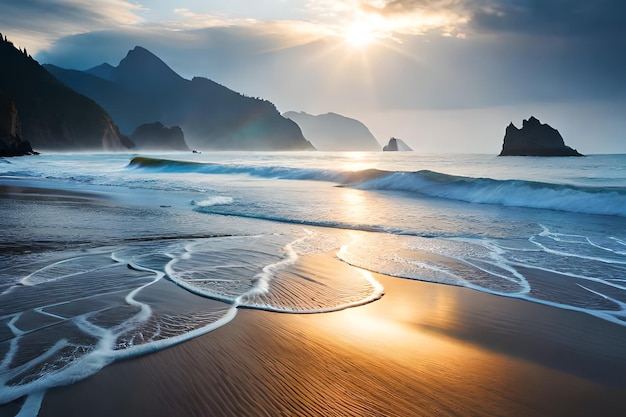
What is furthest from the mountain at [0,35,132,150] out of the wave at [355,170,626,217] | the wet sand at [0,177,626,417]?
the wet sand at [0,177,626,417]

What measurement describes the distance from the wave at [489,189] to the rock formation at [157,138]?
172733 millimetres

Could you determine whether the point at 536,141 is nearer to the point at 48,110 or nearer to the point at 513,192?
the point at 513,192

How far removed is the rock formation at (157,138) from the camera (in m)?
188

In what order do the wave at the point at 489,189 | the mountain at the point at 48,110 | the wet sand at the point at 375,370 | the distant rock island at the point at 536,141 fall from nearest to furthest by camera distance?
the wet sand at the point at 375,370, the wave at the point at 489,189, the distant rock island at the point at 536,141, the mountain at the point at 48,110

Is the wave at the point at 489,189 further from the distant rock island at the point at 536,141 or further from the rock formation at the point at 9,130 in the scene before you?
the distant rock island at the point at 536,141

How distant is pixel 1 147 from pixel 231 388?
252ft

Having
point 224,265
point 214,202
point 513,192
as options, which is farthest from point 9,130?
point 224,265

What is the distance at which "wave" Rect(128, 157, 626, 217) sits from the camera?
13539 millimetres

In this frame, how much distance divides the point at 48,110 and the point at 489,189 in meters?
146

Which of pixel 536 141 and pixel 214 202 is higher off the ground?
pixel 536 141

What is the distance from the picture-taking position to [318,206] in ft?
43.0

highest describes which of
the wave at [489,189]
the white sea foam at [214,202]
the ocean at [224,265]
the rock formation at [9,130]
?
the rock formation at [9,130]

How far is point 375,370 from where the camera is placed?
291 centimetres

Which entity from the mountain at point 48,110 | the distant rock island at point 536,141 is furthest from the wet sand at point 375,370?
the mountain at point 48,110
